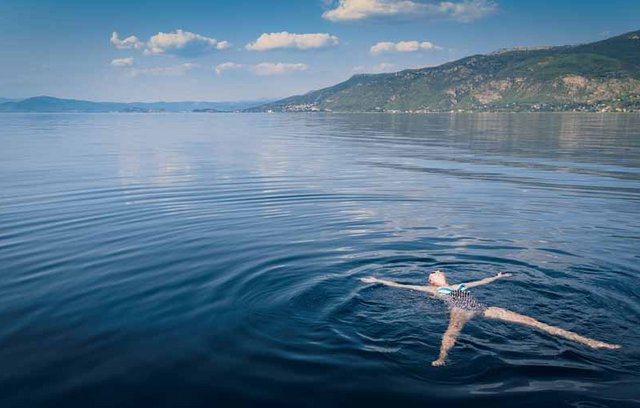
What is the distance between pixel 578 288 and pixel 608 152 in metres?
47.7

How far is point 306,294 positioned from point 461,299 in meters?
4.34

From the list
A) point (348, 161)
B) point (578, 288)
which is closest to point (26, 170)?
point (348, 161)

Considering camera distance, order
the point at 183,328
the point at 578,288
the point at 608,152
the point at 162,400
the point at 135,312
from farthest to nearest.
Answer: the point at 608,152 → the point at 578,288 → the point at 135,312 → the point at 183,328 → the point at 162,400

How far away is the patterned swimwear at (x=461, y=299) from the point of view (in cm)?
1158

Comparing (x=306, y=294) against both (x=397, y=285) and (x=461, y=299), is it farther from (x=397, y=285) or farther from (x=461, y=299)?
(x=461, y=299)

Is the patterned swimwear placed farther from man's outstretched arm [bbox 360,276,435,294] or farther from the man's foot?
the man's foot

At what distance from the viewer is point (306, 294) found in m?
13.6

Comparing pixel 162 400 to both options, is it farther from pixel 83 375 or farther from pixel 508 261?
pixel 508 261

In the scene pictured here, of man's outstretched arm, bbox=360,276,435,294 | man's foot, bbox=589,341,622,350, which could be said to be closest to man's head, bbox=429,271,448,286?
man's outstretched arm, bbox=360,276,435,294

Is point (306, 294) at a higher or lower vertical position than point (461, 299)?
lower

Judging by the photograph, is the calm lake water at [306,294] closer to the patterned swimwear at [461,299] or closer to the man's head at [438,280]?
the patterned swimwear at [461,299]

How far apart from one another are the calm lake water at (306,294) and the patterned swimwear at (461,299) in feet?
1.52

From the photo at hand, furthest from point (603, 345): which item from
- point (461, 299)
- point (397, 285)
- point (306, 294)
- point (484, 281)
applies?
point (306, 294)

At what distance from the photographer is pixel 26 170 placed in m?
39.3
